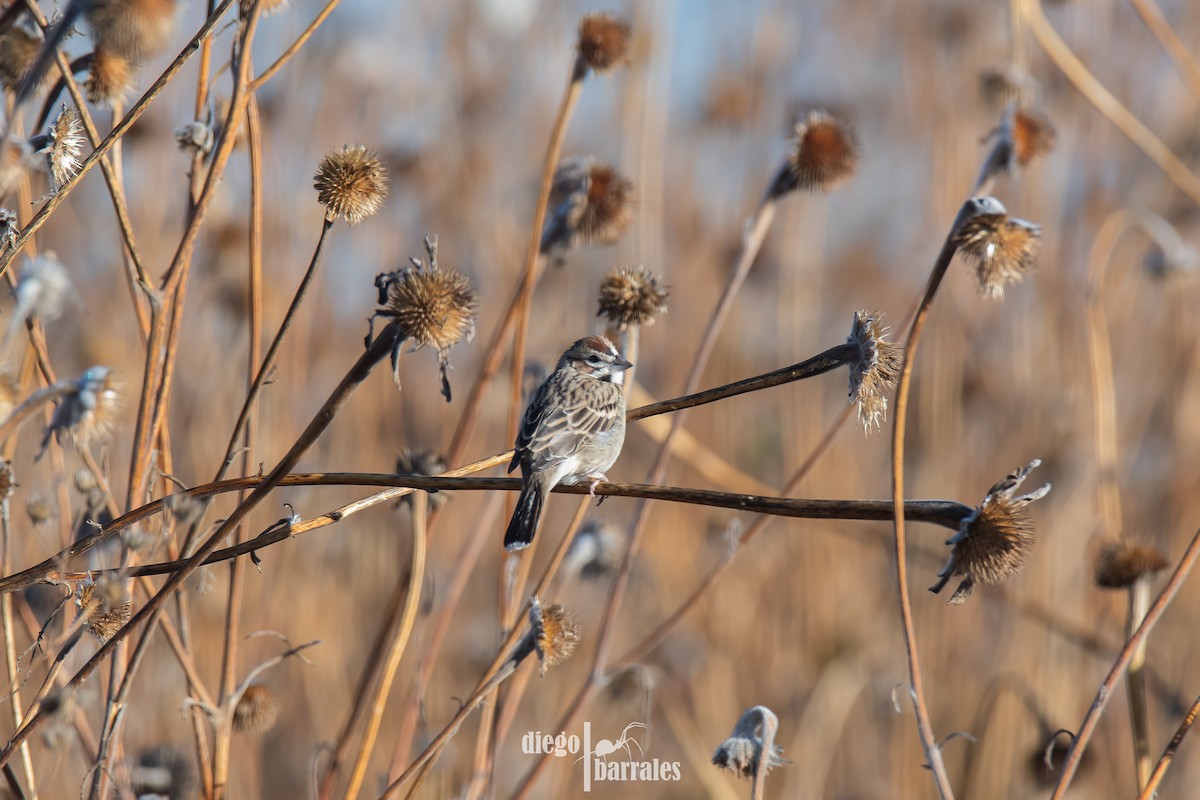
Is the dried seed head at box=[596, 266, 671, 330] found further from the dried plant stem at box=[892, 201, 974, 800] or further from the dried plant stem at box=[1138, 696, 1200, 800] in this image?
the dried plant stem at box=[1138, 696, 1200, 800]

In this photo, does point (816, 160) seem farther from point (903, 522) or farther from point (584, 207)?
point (903, 522)

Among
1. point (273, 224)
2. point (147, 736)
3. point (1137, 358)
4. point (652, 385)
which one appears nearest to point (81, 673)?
point (147, 736)

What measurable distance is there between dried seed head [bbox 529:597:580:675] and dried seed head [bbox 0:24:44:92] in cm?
176

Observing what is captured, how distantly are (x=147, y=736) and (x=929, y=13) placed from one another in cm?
671

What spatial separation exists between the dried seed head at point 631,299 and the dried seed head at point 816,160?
79 cm

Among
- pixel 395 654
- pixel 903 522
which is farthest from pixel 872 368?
pixel 395 654

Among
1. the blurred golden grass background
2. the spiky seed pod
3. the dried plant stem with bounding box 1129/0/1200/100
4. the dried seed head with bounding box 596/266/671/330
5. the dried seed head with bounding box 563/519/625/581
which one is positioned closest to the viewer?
the dried seed head with bounding box 596/266/671/330

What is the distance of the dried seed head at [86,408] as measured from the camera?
2.01 meters

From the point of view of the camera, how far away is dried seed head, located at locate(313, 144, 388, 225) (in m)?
2.40

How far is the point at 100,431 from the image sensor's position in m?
2.12

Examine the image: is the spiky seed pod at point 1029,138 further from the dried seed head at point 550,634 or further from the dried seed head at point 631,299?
the dried seed head at point 550,634

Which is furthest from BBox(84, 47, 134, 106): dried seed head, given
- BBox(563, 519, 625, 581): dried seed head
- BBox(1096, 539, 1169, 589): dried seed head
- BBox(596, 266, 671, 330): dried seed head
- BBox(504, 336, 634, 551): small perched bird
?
BBox(1096, 539, 1169, 589): dried seed head

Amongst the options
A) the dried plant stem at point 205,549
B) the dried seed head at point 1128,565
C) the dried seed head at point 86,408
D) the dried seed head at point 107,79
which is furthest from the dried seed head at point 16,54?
the dried seed head at point 1128,565

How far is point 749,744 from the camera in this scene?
2605 millimetres
